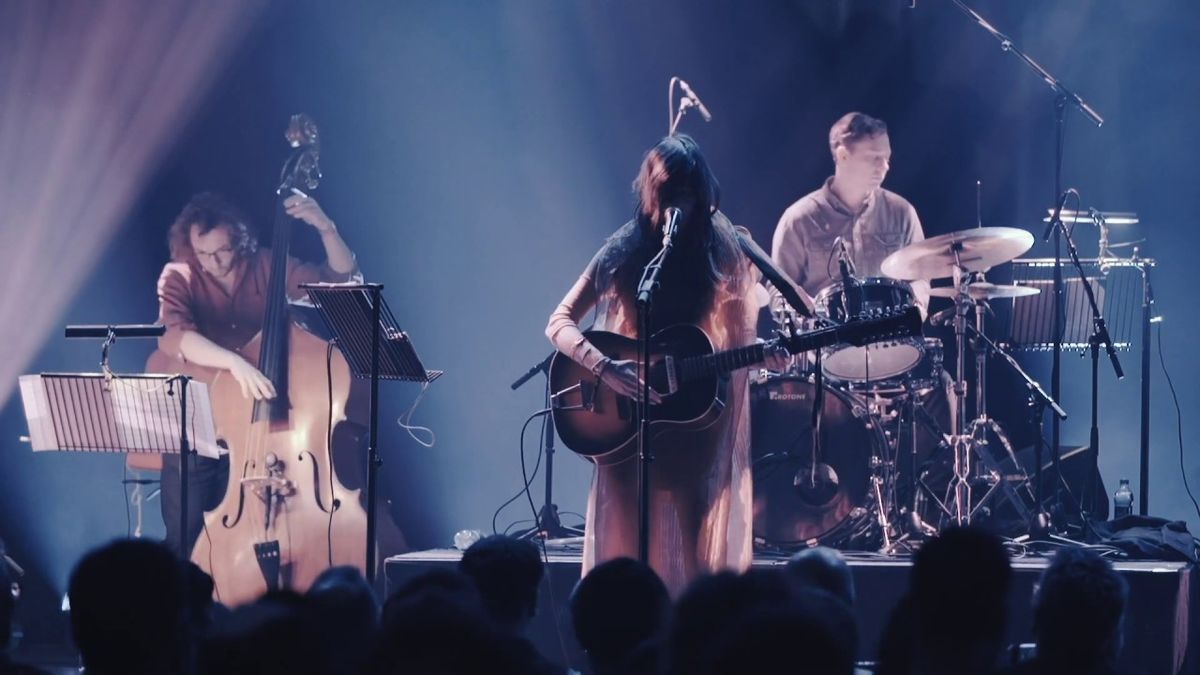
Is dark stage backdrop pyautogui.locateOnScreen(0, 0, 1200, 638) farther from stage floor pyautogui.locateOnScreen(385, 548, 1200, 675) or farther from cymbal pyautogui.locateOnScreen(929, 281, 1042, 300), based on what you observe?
stage floor pyautogui.locateOnScreen(385, 548, 1200, 675)

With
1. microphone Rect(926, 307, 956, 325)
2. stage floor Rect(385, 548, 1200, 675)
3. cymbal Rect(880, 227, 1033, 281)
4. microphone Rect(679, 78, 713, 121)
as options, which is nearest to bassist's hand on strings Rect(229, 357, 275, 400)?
stage floor Rect(385, 548, 1200, 675)

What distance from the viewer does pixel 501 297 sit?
9.48m

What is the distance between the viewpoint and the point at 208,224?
870 centimetres

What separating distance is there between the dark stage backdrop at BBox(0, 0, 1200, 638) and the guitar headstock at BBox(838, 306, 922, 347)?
4.10m

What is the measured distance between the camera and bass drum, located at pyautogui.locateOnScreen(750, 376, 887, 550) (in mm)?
7820

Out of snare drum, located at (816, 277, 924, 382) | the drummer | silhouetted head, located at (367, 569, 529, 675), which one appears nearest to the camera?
silhouetted head, located at (367, 569, 529, 675)

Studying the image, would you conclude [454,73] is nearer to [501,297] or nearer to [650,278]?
[501,297]

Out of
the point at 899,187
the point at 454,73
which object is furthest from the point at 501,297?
the point at 899,187

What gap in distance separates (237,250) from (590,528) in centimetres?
417

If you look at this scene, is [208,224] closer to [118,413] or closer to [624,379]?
[118,413]

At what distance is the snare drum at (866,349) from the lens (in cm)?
744

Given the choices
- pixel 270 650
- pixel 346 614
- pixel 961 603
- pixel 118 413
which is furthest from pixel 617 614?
pixel 118 413

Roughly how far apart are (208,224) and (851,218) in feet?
13.8

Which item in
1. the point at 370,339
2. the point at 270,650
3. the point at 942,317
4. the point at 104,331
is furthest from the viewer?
the point at 942,317
